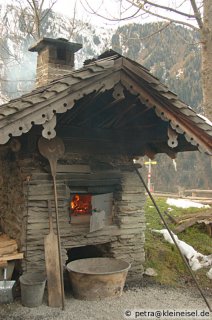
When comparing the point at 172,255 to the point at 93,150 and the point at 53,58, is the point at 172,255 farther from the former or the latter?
the point at 53,58

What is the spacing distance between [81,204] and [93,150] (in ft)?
3.33

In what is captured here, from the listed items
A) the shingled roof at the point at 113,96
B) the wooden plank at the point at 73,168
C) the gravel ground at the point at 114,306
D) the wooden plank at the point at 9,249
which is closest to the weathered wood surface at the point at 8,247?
the wooden plank at the point at 9,249

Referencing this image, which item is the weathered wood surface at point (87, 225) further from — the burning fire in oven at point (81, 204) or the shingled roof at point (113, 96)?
the shingled roof at point (113, 96)

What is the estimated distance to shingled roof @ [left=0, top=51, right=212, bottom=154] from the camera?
4793 millimetres

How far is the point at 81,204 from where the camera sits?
693cm

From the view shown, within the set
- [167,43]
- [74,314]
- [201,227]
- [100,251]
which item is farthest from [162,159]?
[74,314]

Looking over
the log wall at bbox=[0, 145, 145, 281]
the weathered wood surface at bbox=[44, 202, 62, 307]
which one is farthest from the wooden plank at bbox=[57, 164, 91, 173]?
the weathered wood surface at bbox=[44, 202, 62, 307]

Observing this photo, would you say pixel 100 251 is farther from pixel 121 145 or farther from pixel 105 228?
pixel 121 145

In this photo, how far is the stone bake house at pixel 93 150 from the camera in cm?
512

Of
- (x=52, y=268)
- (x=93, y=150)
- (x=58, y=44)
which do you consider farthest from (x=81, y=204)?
(x=58, y=44)

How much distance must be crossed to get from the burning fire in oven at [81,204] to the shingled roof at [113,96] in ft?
6.35

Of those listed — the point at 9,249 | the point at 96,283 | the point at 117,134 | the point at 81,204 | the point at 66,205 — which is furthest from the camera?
the point at 117,134

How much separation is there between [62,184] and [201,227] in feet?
16.3

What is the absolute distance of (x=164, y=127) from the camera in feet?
21.4
